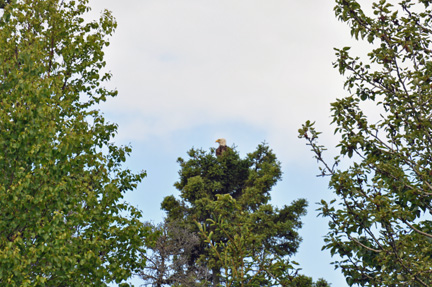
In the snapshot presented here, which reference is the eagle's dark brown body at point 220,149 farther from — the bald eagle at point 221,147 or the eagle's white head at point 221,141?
the eagle's white head at point 221,141

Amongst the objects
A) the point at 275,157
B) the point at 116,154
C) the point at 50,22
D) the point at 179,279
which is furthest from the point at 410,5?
the point at 275,157

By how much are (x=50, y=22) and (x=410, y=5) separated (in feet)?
35.3

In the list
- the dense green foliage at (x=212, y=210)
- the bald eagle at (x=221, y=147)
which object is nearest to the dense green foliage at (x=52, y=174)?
the dense green foliage at (x=212, y=210)

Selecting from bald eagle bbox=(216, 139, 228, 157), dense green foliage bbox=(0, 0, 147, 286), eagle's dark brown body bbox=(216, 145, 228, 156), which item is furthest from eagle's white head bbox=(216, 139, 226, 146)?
dense green foliage bbox=(0, 0, 147, 286)

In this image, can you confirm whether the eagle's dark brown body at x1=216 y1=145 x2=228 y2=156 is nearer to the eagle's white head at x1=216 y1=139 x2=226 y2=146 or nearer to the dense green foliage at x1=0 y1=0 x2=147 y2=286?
the eagle's white head at x1=216 y1=139 x2=226 y2=146

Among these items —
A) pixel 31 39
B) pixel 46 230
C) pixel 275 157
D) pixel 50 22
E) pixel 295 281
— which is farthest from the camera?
pixel 275 157

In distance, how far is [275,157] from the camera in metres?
34.7

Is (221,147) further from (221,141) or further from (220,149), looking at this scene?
(221,141)

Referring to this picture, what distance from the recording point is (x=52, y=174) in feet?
38.5

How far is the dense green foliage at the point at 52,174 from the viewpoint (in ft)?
37.1

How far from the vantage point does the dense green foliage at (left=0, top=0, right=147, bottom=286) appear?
11.3 metres

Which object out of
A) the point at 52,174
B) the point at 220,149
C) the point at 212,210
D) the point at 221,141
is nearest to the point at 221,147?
the point at 220,149

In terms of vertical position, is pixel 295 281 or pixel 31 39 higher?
pixel 31 39

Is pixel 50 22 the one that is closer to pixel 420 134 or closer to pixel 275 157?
→ pixel 420 134
